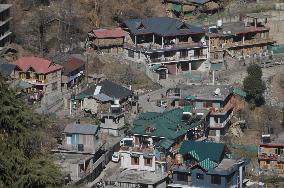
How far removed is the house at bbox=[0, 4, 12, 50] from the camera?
4472 cm

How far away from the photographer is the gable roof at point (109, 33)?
151 ft

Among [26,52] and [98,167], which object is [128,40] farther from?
[98,167]

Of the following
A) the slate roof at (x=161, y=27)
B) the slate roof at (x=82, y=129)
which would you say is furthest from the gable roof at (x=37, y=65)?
the slate roof at (x=82, y=129)

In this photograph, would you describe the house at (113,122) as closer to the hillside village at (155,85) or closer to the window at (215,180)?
the hillside village at (155,85)

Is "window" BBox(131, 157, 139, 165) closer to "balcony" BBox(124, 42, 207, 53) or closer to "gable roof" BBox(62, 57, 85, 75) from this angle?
"gable roof" BBox(62, 57, 85, 75)

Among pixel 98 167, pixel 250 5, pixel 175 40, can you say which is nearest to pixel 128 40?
pixel 175 40

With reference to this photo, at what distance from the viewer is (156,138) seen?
34656mm

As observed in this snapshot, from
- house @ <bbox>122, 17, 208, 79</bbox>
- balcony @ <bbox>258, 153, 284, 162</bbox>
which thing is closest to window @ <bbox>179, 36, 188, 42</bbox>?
house @ <bbox>122, 17, 208, 79</bbox>

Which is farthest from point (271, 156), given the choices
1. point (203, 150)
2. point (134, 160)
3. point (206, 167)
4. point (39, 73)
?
point (39, 73)

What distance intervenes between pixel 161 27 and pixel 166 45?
1.21 m

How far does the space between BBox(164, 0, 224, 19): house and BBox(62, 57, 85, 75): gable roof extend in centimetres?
907

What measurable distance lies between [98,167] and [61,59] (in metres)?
11.1

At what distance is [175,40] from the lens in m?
45.9

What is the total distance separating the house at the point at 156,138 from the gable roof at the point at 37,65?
6682 mm
